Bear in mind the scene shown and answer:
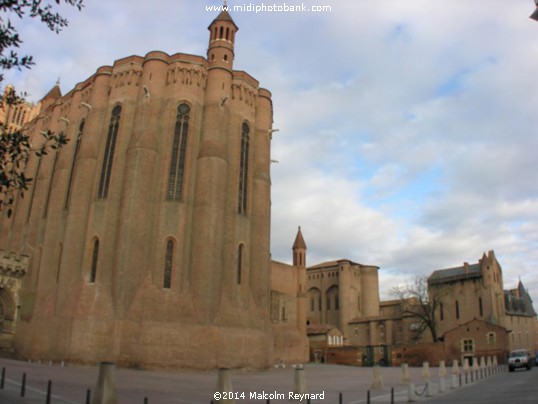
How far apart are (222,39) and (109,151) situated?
13.0 m

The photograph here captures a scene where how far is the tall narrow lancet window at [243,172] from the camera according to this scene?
34156 mm

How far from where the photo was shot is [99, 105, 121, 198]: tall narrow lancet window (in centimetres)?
3175

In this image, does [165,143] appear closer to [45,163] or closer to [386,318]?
[45,163]

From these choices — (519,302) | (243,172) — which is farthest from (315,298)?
(243,172)

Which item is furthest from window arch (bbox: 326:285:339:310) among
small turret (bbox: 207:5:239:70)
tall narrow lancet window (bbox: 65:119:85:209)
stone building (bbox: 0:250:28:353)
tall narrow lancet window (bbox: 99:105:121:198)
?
tall narrow lancet window (bbox: 99:105:121:198)

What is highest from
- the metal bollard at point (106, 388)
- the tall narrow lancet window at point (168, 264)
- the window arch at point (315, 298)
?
the window arch at point (315, 298)

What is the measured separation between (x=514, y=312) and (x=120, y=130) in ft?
197

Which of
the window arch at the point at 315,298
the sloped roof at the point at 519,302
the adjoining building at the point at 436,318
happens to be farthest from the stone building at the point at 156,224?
the window arch at the point at 315,298

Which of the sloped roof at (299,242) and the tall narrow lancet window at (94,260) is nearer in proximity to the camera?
the tall narrow lancet window at (94,260)

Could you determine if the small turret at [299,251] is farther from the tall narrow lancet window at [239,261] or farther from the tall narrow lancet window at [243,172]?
the tall narrow lancet window at [239,261]

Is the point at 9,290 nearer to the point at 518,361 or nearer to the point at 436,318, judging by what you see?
the point at 518,361

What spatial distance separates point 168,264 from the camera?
29750 mm

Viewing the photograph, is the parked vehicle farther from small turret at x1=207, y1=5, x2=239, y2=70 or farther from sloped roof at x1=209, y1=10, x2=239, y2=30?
sloped roof at x1=209, y1=10, x2=239, y2=30

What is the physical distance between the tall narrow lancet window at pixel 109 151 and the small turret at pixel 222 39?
8.26m
